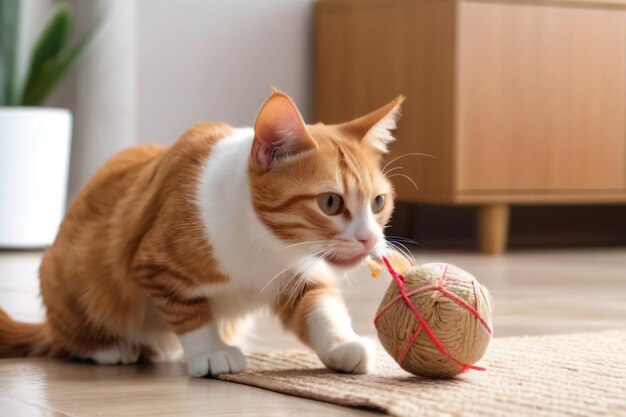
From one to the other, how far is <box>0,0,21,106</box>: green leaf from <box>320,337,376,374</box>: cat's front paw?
Answer: 7.68 ft

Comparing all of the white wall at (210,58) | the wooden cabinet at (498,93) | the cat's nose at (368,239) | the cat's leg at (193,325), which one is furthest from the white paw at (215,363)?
the white wall at (210,58)

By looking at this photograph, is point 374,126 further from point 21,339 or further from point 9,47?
point 9,47

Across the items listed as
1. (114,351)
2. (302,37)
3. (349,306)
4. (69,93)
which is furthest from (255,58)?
(114,351)

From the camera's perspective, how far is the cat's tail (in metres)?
1.63

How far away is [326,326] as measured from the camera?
1.44 meters

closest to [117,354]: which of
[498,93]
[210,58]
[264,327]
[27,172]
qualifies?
[264,327]

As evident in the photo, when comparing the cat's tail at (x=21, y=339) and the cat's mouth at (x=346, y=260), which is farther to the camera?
the cat's tail at (x=21, y=339)

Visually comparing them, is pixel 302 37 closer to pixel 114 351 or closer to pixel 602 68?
pixel 602 68

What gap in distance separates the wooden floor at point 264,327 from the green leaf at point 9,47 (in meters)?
0.54

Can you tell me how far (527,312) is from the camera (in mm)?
2113

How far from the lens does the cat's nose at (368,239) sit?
1.31 metres

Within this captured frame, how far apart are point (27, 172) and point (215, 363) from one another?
6.78ft

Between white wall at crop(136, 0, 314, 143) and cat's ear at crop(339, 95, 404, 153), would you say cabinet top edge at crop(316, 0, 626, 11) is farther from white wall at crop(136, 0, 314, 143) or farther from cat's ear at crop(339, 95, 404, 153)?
cat's ear at crop(339, 95, 404, 153)

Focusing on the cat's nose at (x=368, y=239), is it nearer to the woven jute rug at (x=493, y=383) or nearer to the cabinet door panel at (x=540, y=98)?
the woven jute rug at (x=493, y=383)
